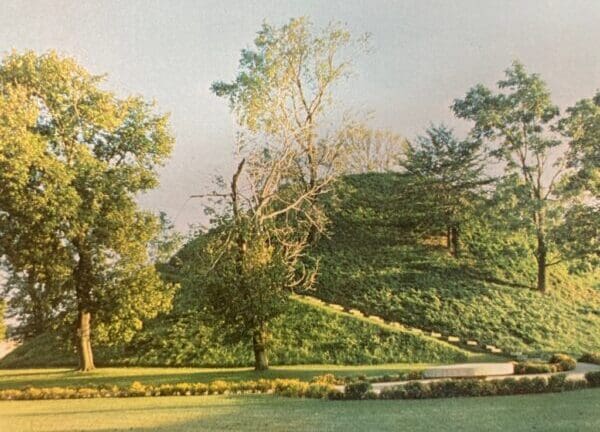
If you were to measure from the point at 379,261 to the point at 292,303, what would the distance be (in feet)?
29.1

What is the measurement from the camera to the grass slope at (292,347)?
32375 mm

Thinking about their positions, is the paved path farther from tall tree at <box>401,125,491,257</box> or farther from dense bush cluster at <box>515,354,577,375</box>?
Result: tall tree at <box>401,125,491,257</box>

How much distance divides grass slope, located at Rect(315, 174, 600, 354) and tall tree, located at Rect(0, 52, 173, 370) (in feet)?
46.2

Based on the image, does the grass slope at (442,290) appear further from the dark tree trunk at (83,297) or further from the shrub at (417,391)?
the shrub at (417,391)

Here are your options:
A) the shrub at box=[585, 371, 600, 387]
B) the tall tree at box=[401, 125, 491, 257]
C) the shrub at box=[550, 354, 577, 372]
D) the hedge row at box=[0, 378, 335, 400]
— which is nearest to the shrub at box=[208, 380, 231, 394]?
the hedge row at box=[0, 378, 335, 400]

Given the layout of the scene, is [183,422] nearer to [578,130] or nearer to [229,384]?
[229,384]

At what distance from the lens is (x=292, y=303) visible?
125 ft

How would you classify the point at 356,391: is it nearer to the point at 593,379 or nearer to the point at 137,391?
the point at 593,379

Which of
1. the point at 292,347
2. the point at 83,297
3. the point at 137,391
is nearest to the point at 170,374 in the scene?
the point at 83,297

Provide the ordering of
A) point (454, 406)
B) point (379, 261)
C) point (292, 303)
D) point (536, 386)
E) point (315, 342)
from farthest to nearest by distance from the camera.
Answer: point (379, 261)
point (292, 303)
point (315, 342)
point (536, 386)
point (454, 406)

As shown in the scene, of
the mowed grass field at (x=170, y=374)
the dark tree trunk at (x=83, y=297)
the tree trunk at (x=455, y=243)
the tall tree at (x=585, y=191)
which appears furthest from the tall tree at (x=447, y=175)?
the dark tree trunk at (x=83, y=297)

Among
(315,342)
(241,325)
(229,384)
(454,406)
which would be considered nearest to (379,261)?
(315,342)

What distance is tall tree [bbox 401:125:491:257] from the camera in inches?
1722

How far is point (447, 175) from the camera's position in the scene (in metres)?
44.0
